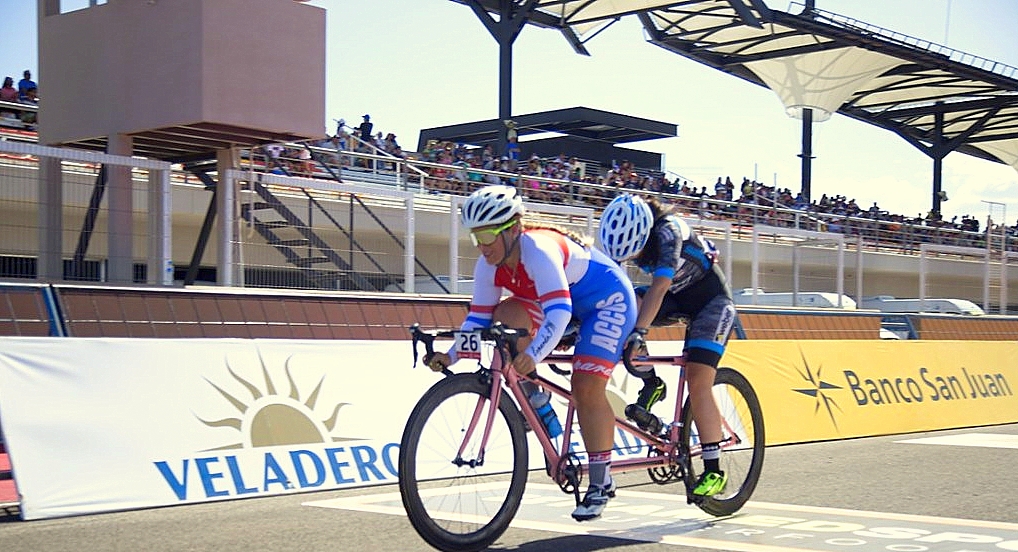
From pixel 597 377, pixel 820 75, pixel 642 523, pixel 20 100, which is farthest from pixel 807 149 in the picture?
pixel 597 377

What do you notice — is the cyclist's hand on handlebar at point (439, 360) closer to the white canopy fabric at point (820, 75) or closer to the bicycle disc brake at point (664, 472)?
the bicycle disc brake at point (664, 472)

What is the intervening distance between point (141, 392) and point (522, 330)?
3.18m

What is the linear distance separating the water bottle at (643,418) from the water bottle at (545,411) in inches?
29.5

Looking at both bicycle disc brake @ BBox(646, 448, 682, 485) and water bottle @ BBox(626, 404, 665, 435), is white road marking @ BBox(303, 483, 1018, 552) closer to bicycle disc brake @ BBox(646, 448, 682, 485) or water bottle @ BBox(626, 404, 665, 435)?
bicycle disc brake @ BBox(646, 448, 682, 485)

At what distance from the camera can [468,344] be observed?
5.92 metres

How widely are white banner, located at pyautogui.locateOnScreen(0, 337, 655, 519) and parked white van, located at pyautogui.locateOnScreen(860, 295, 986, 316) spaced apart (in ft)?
52.3

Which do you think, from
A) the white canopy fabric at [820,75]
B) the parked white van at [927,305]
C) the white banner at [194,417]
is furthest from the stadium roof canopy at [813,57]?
the white banner at [194,417]

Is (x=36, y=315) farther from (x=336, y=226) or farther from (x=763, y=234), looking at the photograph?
(x=763, y=234)

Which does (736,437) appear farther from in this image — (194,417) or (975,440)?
(975,440)

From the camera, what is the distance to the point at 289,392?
8.83 metres

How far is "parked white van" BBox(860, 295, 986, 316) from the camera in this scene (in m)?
24.2

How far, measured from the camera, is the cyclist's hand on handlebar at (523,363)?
5.87m

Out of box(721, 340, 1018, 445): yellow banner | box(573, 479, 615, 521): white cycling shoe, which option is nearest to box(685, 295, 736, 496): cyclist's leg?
box(573, 479, 615, 521): white cycling shoe

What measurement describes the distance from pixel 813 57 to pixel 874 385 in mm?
39378
